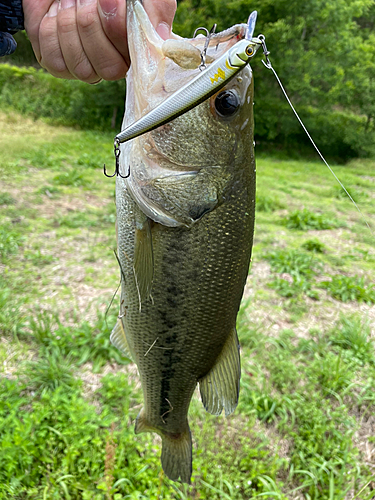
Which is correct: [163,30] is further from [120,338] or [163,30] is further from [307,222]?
[307,222]

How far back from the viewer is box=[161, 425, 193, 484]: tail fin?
1507 millimetres

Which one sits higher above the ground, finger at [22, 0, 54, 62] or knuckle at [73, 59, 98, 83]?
finger at [22, 0, 54, 62]

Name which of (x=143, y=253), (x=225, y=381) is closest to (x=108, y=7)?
(x=143, y=253)

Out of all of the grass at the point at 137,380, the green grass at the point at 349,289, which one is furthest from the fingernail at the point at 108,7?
the green grass at the point at 349,289

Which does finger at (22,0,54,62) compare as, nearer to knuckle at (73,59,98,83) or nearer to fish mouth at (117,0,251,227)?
knuckle at (73,59,98,83)

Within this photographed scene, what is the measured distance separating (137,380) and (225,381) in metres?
1.93

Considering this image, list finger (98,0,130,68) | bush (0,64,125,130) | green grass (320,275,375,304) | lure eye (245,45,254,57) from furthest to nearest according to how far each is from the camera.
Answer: bush (0,64,125,130) → green grass (320,275,375,304) → finger (98,0,130,68) → lure eye (245,45,254,57)

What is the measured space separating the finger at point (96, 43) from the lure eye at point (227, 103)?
0.45 metres

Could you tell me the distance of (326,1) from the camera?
16.5 meters

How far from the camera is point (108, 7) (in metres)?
1.18

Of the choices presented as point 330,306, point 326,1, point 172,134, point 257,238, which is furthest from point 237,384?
point 326,1

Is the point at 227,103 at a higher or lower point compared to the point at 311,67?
lower

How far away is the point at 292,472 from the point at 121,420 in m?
1.32

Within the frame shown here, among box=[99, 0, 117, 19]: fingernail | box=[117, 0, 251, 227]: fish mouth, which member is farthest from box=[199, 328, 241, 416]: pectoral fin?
box=[99, 0, 117, 19]: fingernail
